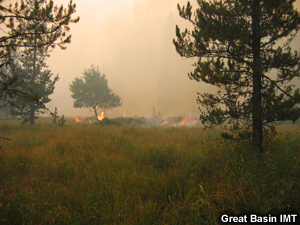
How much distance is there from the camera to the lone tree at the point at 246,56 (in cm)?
411

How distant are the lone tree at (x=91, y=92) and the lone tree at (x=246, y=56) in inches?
1131

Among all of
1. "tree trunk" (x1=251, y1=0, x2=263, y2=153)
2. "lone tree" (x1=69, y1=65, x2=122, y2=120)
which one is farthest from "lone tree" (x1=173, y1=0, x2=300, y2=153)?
"lone tree" (x1=69, y1=65, x2=122, y2=120)

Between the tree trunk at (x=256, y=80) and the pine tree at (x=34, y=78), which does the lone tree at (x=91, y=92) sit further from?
the tree trunk at (x=256, y=80)

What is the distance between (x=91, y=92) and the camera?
3191 centimetres

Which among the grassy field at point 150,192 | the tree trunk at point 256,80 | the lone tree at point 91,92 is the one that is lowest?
the grassy field at point 150,192

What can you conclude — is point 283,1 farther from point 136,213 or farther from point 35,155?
point 35,155

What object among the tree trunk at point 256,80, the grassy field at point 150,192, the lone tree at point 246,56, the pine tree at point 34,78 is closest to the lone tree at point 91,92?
the pine tree at point 34,78

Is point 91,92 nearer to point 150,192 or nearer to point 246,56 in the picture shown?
point 246,56

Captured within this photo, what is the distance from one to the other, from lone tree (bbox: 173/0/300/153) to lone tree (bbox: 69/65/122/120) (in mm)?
28719

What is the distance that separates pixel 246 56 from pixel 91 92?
31.6 meters

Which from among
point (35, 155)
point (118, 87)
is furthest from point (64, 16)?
point (118, 87)

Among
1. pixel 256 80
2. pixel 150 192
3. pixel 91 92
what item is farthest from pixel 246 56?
pixel 91 92

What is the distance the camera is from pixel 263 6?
4160 millimetres

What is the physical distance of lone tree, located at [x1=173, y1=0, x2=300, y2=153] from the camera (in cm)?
411
